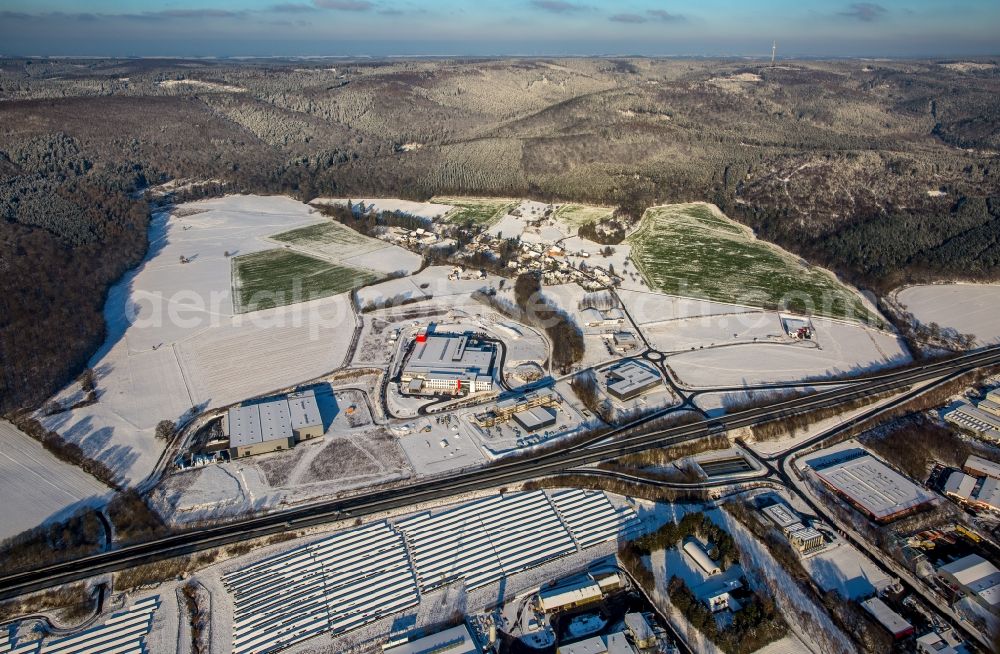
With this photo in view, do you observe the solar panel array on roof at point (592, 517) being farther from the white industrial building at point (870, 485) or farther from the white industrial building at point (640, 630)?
the white industrial building at point (870, 485)

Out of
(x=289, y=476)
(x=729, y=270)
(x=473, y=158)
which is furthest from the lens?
(x=473, y=158)

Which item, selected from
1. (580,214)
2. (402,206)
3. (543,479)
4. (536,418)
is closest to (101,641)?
(543,479)

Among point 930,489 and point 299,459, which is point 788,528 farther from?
point 299,459

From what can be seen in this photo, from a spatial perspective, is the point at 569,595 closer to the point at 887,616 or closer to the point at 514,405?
the point at 887,616

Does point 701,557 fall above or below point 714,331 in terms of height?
below

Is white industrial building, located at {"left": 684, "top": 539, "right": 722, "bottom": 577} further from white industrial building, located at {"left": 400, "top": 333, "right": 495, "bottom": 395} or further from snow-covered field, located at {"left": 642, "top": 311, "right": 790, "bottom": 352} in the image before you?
snow-covered field, located at {"left": 642, "top": 311, "right": 790, "bottom": 352}

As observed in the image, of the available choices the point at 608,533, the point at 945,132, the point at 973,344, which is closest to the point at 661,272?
the point at 973,344

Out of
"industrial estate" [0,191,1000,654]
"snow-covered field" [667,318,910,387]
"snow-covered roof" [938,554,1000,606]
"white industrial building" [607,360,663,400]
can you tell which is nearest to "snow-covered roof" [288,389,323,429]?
"industrial estate" [0,191,1000,654]
